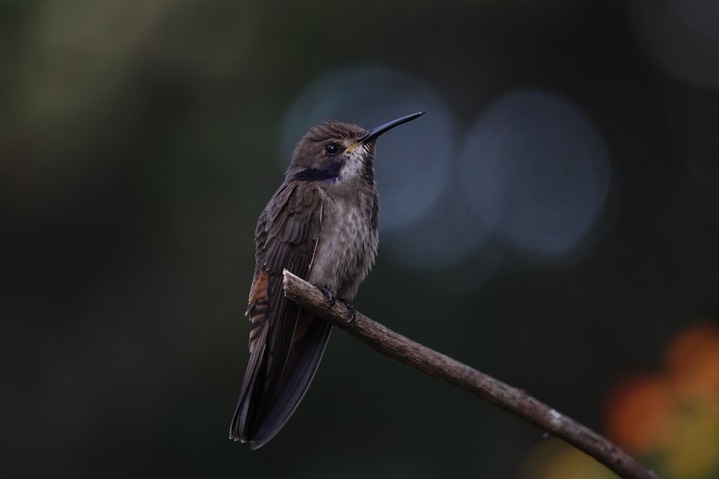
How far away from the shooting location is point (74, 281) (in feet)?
27.3

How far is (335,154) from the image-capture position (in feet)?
15.2

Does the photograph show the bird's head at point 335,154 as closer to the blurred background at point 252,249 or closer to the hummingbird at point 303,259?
the hummingbird at point 303,259

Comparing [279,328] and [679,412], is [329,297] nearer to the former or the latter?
[279,328]

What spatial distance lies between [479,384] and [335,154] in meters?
1.80

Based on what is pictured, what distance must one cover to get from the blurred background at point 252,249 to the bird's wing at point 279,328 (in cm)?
344

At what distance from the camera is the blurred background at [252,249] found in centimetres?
757

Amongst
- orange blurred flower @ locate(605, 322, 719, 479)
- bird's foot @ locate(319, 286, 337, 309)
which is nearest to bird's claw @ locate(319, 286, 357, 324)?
bird's foot @ locate(319, 286, 337, 309)

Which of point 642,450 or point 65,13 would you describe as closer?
point 642,450

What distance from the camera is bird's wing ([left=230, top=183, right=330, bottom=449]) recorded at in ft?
12.5

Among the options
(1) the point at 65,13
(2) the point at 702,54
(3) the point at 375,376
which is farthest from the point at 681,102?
(1) the point at 65,13

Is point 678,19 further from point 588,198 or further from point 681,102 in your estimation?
point 588,198

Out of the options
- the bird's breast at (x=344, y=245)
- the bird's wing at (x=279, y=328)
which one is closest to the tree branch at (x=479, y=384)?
the bird's wing at (x=279, y=328)

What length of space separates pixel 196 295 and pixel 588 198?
3951 millimetres

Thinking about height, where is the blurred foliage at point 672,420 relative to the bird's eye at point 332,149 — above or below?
below
